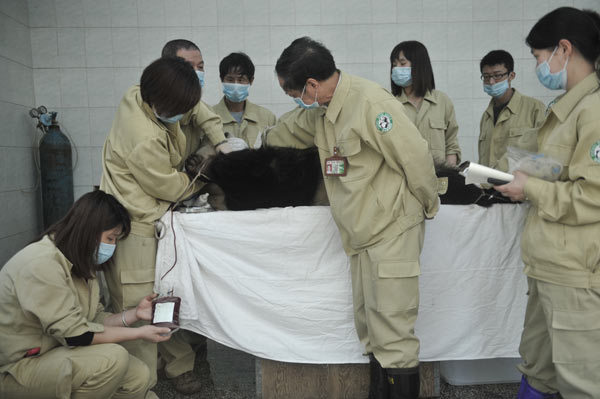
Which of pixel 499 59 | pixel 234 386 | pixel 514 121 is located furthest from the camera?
pixel 514 121

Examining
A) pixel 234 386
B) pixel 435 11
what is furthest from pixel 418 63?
pixel 234 386

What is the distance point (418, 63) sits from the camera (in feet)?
9.86

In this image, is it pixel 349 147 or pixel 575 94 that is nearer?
pixel 575 94

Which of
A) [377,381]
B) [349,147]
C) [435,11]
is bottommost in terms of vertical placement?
[377,381]

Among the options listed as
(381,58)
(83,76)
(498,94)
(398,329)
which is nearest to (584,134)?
(398,329)

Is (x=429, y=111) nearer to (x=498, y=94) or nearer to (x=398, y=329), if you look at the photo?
(x=498, y=94)

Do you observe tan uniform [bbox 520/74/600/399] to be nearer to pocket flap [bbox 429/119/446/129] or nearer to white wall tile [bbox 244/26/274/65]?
→ pocket flap [bbox 429/119/446/129]

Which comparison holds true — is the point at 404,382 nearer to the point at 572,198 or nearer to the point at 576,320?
the point at 576,320

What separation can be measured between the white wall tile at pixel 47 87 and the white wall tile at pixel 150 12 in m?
0.89

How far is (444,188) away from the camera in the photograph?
2209 mm

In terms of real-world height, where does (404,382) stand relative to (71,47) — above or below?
below

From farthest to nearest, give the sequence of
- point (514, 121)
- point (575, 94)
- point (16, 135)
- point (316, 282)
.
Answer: point (16, 135) → point (514, 121) → point (316, 282) → point (575, 94)

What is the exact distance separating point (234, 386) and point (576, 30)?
2.05 m

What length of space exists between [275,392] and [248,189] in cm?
92
